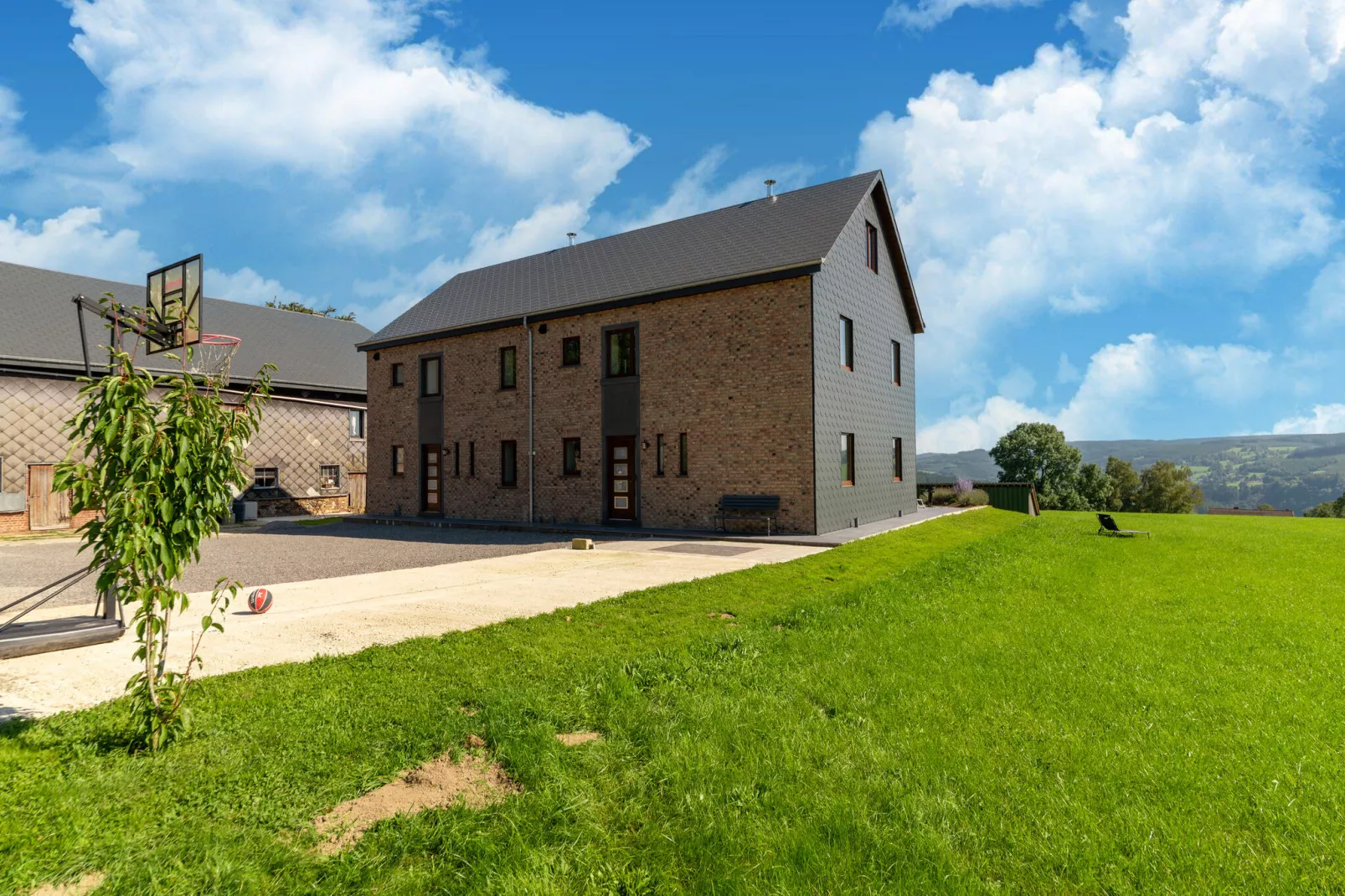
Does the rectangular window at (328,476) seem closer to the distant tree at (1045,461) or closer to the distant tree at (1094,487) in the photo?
the distant tree at (1045,461)

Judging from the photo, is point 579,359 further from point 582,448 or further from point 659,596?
point 659,596

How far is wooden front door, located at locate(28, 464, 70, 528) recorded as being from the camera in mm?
20266

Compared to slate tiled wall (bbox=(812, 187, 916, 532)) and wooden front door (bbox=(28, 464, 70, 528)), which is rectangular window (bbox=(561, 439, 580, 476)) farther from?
wooden front door (bbox=(28, 464, 70, 528))

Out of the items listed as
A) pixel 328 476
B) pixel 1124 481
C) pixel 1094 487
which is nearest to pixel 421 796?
pixel 328 476

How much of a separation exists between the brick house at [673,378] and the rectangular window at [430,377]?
0.20 feet

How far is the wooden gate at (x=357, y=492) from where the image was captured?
28500 millimetres

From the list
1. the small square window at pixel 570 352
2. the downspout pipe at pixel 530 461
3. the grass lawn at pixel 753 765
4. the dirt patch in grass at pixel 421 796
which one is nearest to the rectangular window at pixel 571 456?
the downspout pipe at pixel 530 461

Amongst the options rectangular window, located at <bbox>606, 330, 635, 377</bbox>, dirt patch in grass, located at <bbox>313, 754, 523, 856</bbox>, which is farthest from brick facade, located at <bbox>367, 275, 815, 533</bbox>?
dirt patch in grass, located at <bbox>313, 754, 523, 856</bbox>

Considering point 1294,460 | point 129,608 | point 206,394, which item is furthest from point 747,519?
point 1294,460

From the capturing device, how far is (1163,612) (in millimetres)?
7801

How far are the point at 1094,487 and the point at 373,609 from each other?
68016 mm

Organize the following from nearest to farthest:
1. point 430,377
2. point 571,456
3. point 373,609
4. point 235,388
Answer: point 373,609 < point 571,456 < point 430,377 < point 235,388

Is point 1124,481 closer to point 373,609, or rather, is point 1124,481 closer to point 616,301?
point 616,301

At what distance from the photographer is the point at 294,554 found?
A: 14.6m
